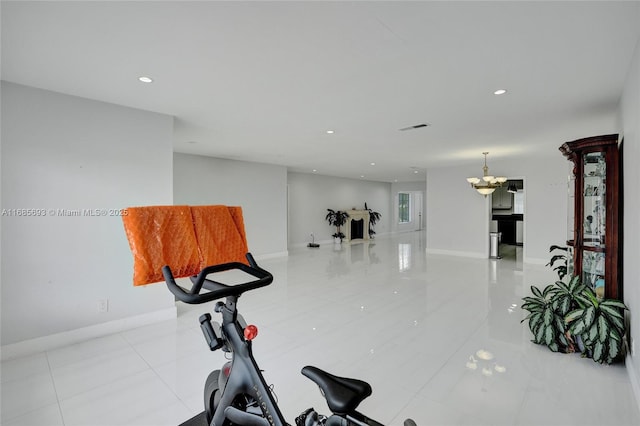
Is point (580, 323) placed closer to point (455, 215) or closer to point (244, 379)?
point (244, 379)

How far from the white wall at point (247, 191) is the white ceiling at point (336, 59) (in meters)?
2.86

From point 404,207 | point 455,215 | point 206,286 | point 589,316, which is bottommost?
point 589,316

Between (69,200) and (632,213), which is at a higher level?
(69,200)

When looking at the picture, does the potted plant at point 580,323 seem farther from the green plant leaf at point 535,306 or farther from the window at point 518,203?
the window at point 518,203

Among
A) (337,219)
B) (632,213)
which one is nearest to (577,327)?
(632,213)

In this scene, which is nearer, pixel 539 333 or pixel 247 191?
pixel 539 333

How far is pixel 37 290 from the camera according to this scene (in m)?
3.02

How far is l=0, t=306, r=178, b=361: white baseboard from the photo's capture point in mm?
2916

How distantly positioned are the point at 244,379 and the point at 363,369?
159 centimetres

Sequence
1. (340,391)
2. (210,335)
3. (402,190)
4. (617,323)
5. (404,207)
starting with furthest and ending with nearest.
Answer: (404,207) → (402,190) → (617,323) → (210,335) → (340,391)

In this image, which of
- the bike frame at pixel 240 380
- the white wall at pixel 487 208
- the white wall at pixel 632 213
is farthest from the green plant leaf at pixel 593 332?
the white wall at pixel 487 208

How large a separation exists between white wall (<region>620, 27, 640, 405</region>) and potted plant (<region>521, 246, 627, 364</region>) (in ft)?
0.36

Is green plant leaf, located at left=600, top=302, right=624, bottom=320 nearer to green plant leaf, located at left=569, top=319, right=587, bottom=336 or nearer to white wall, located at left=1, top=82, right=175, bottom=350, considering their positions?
green plant leaf, located at left=569, top=319, right=587, bottom=336

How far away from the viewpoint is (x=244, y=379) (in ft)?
4.47
